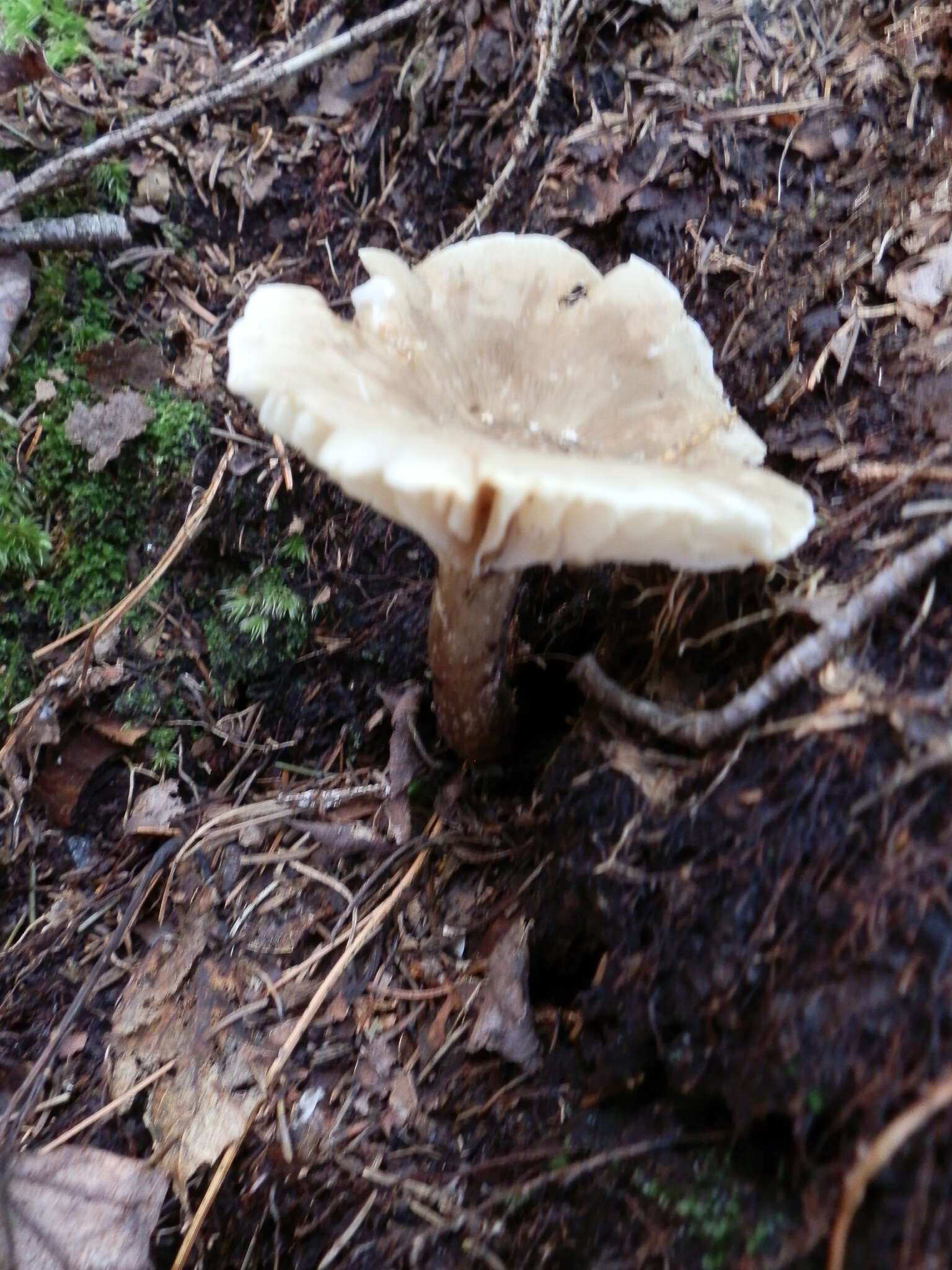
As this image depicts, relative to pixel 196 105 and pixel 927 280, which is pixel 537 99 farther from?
pixel 927 280

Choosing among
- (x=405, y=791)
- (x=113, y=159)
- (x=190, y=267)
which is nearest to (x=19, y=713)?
(x=405, y=791)

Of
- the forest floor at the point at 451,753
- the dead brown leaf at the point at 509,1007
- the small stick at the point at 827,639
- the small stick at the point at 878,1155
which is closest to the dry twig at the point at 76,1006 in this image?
the forest floor at the point at 451,753

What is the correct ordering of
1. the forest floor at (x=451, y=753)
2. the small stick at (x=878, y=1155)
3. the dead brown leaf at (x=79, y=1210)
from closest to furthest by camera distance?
1. the small stick at (x=878, y=1155)
2. the forest floor at (x=451, y=753)
3. the dead brown leaf at (x=79, y=1210)

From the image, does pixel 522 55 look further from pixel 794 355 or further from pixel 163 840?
pixel 163 840

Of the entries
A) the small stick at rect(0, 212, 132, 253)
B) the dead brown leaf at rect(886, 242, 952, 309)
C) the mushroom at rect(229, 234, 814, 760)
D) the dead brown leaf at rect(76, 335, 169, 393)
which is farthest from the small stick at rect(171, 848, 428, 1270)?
the small stick at rect(0, 212, 132, 253)

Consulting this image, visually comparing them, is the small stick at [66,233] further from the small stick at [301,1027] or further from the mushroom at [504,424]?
the small stick at [301,1027]
